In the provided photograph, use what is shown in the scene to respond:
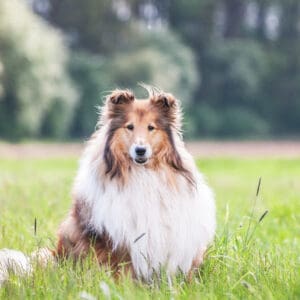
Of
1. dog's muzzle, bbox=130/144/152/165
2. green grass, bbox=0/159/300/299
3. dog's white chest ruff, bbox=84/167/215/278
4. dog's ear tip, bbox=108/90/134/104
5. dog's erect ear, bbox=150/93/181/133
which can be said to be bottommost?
green grass, bbox=0/159/300/299

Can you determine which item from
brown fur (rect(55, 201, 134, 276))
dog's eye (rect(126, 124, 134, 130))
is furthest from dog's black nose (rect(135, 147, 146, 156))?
brown fur (rect(55, 201, 134, 276))

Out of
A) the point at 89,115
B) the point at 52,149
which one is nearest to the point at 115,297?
the point at 52,149

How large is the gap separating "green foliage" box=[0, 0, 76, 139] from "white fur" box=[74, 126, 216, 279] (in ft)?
85.4

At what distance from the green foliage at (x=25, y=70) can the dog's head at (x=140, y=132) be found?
25825 mm

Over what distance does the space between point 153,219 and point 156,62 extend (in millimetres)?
35942

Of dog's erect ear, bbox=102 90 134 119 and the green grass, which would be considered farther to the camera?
dog's erect ear, bbox=102 90 134 119

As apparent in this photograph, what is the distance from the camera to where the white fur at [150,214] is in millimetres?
5664

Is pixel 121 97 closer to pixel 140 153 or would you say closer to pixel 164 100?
pixel 164 100

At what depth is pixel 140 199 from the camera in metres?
5.75

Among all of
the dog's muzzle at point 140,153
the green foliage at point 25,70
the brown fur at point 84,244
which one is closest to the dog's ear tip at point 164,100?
the dog's muzzle at point 140,153

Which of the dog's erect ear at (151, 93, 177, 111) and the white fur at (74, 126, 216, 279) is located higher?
the dog's erect ear at (151, 93, 177, 111)

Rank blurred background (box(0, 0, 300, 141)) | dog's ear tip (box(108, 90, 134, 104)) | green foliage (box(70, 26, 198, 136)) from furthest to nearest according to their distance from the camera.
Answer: green foliage (box(70, 26, 198, 136)), blurred background (box(0, 0, 300, 141)), dog's ear tip (box(108, 90, 134, 104))

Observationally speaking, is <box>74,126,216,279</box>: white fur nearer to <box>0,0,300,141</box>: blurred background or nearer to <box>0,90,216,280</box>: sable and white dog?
<box>0,90,216,280</box>: sable and white dog

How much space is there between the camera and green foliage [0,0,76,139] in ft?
103
